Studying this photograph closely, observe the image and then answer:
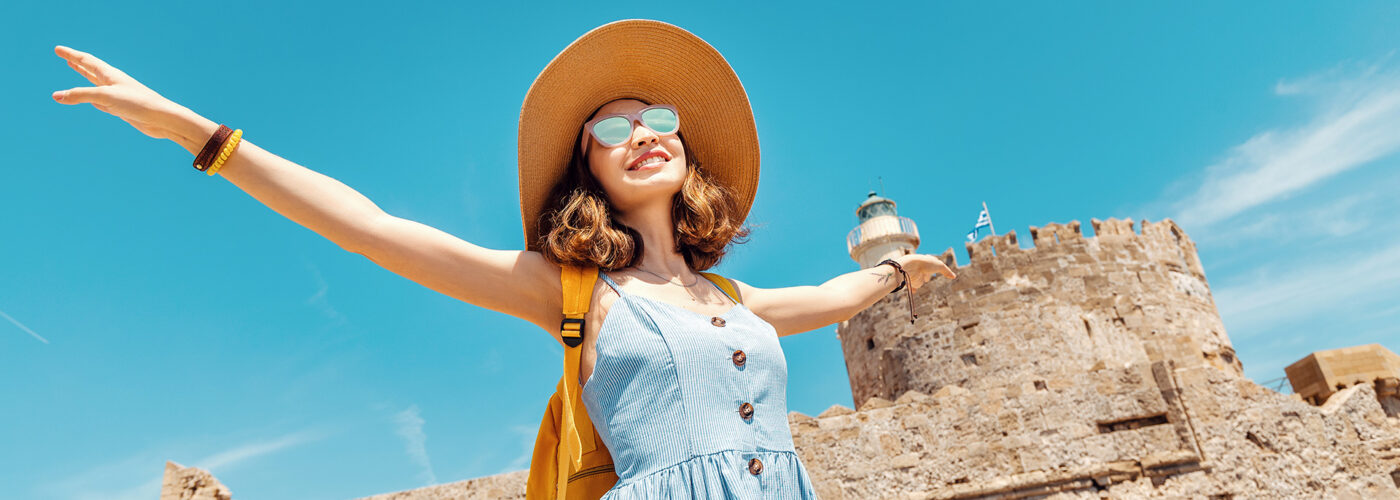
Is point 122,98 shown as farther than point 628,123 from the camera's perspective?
No

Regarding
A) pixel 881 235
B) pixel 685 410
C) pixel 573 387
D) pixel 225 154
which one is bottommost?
pixel 685 410

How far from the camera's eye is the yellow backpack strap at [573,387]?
1918 millimetres

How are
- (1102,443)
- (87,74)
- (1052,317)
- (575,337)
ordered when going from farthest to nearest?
1. (1052,317)
2. (1102,443)
3. (575,337)
4. (87,74)

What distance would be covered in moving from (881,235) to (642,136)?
27.7m

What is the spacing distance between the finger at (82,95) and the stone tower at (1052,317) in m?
12.5

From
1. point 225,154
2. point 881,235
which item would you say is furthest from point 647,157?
point 881,235

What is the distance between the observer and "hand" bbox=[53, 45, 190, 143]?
66.0 inches

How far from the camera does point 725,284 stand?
95.7 inches

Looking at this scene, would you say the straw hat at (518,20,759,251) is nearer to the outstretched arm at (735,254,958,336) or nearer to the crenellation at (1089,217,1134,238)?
the outstretched arm at (735,254,958,336)

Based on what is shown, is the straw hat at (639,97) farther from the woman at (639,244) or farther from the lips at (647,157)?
the lips at (647,157)

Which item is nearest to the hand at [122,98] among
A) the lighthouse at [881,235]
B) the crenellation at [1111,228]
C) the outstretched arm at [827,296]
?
the outstretched arm at [827,296]

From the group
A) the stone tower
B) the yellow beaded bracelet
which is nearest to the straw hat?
the yellow beaded bracelet

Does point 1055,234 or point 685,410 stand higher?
point 1055,234

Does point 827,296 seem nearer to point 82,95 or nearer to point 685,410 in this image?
point 685,410
